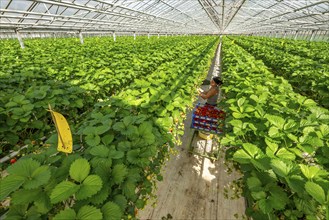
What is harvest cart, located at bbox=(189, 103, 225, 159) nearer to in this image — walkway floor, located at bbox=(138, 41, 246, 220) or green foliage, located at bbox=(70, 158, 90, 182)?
walkway floor, located at bbox=(138, 41, 246, 220)

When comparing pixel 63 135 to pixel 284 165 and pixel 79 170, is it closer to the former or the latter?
Result: pixel 79 170

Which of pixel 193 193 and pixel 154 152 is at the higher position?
pixel 154 152

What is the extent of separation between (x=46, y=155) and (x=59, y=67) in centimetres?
406

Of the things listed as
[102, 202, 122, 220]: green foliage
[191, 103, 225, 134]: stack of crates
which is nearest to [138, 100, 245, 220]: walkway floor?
[191, 103, 225, 134]: stack of crates

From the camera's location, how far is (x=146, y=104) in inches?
96.2

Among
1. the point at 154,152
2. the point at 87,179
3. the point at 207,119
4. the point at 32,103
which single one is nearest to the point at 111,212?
the point at 87,179

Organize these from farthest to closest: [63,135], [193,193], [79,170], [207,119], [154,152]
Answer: [207,119], [193,193], [154,152], [63,135], [79,170]

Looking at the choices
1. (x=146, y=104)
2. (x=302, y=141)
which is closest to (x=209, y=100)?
(x=146, y=104)

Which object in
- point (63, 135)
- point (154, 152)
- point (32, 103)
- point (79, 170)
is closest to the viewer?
point (79, 170)

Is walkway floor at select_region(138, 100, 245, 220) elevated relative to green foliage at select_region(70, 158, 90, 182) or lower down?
lower down

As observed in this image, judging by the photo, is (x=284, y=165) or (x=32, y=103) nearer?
(x=284, y=165)

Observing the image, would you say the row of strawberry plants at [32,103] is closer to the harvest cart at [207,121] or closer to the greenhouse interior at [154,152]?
the greenhouse interior at [154,152]

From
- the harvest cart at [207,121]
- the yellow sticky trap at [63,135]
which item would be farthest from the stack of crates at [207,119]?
the yellow sticky trap at [63,135]

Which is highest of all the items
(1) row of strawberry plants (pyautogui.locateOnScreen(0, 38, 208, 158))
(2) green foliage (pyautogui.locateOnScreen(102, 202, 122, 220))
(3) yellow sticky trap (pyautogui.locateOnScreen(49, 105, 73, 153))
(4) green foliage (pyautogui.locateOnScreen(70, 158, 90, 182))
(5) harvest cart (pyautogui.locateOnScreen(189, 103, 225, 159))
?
(3) yellow sticky trap (pyautogui.locateOnScreen(49, 105, 73, 153))
